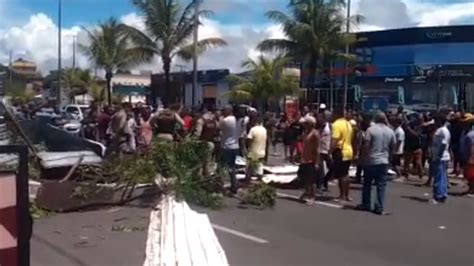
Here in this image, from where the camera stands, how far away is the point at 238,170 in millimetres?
14516

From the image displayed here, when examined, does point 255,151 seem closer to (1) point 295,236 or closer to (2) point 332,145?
(2) point 332,145

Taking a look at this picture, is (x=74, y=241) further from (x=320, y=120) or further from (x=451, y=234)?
(x=320, y=120)

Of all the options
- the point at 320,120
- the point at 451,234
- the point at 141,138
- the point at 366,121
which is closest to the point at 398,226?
the point at 451,234

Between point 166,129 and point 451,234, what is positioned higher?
point 166,129

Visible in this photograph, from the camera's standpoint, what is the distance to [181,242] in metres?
7.39

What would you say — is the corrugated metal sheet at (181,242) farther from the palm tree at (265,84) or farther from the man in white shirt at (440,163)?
the palm tree at (265,84)

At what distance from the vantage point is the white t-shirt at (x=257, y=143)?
13430mm

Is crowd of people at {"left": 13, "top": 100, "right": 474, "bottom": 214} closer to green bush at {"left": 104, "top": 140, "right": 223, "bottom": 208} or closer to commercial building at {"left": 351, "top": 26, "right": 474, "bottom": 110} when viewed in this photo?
green bush at {"left": 104, "top": 140, "right": 223, "bottom": 208}

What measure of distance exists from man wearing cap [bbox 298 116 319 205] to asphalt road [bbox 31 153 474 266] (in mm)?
283

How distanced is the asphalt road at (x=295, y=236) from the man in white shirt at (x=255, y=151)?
3.31 feet

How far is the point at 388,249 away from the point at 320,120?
4.90 metres

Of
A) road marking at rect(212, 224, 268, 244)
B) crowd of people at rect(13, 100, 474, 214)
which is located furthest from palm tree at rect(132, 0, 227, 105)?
road marking at rect(212, 224, 268, 244)

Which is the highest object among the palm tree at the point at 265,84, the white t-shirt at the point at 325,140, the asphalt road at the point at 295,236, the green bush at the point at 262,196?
the palm tree at the point at 265,84

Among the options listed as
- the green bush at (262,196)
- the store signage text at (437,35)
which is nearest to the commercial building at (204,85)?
the store signage text at (437,35)
